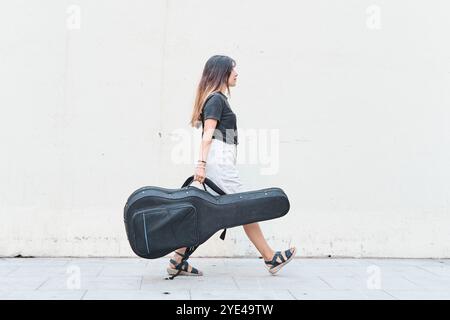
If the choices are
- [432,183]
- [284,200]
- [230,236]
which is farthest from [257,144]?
[432,183]

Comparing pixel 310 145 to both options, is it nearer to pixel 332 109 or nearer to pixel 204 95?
pixel 332 109

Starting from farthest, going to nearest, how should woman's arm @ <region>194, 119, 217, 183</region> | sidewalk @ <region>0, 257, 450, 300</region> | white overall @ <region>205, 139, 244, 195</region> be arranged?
white overall @ <region>205, 139, 244, 195</region>
woman's arm @ <region>194, 119, 217, 183</region>
sidewalk @ <region>0, 257, 450, 300</region>

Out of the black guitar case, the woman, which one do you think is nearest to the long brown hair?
the woman

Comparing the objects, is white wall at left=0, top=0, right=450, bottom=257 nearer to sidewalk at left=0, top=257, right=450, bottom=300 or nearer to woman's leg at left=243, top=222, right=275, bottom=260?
sidewalk at left=0, top=257, right=450, bottom=300

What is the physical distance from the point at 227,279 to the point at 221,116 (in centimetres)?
129

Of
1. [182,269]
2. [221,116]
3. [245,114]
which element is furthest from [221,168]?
[245,114]

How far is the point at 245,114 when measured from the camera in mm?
6078

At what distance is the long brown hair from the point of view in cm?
500

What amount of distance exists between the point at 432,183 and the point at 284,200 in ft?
7.07

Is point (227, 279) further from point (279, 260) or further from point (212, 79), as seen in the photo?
point (212, 79)

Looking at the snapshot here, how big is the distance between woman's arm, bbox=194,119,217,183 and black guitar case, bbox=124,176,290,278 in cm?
12

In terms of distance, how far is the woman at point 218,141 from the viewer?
4812 mm

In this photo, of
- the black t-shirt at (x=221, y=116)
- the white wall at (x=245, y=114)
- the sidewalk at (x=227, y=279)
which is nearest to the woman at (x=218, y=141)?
the black t-shirt at (x=221, y=116)

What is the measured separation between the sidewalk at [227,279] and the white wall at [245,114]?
1.16 ft
